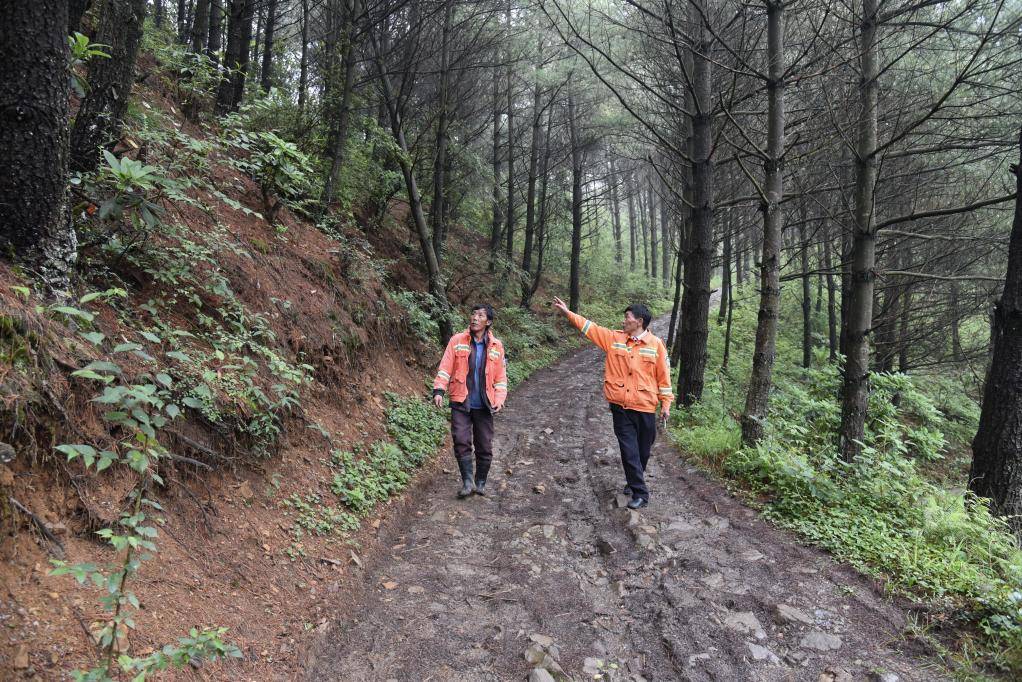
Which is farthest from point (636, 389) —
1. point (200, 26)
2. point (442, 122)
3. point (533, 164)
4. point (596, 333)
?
point (533, 164)

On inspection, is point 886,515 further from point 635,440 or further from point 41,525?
point 41,525

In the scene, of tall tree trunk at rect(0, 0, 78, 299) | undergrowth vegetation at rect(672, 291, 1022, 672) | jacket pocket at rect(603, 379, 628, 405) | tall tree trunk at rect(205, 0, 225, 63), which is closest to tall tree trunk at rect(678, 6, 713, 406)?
undergrowth vegetation at rect(672, 291, 1022, 672)

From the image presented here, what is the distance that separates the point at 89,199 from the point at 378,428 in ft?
13.0

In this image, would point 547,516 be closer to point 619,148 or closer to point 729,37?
point 729,37

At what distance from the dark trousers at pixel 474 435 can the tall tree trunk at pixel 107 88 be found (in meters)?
4.22

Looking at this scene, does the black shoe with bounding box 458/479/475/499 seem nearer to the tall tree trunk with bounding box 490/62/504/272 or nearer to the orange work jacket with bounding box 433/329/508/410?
the orange work jacket with bounding box 433/329/508/410

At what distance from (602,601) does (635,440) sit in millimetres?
2193

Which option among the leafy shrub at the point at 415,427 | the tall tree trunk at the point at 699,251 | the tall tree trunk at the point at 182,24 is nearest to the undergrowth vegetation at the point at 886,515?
the tall tree trunk at the point at 699,251

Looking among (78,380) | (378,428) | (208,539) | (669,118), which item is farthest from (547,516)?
(669,118)

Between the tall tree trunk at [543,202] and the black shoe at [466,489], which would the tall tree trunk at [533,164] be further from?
the black shoe at [466,489]

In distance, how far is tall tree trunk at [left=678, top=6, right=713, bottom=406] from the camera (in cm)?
992

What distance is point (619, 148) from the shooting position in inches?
1209

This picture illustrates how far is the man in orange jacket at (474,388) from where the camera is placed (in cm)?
626

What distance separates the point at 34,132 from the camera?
3.50m
